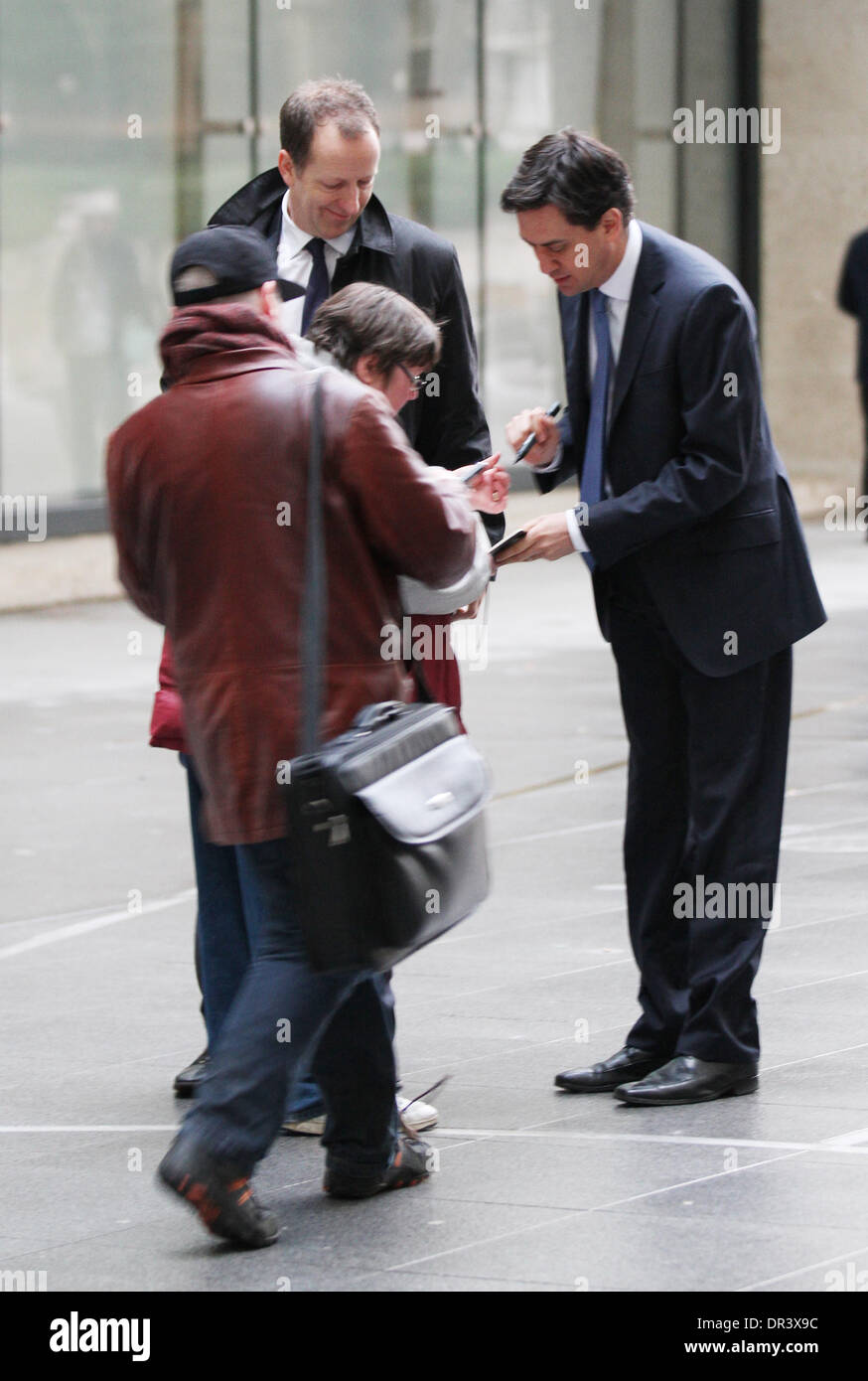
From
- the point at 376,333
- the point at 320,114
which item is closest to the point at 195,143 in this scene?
the point at 320,114

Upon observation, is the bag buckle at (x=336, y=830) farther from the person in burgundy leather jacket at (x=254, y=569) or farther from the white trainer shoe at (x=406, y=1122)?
the white trainer shoe at (x=406, y=1122)

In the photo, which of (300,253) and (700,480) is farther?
(300,253)

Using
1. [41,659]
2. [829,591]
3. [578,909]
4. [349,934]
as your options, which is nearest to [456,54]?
[829,591]

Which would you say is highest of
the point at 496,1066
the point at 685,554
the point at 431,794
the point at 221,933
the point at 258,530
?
the point at 258,530

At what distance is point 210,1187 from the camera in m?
3.93

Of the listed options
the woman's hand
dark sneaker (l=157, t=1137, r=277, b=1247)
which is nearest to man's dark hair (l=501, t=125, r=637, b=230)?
the woman's hand

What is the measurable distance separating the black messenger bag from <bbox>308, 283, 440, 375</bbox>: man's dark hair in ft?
1.44

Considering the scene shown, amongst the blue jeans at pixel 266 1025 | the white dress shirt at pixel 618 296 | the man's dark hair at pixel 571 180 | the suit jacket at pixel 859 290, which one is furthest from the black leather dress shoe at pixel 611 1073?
the suit jacket at pixel 859 290

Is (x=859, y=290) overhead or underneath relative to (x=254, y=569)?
underneath

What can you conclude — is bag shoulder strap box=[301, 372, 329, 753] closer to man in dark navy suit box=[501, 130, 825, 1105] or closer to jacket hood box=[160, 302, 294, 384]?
jacket hood box=[160, 302, 294, 384]

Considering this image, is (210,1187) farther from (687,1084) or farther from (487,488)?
(487,488)

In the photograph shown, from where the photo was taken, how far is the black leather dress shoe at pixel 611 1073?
16.4ft

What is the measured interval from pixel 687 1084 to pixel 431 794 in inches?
47.7

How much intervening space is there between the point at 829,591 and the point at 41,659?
5.07 metres
